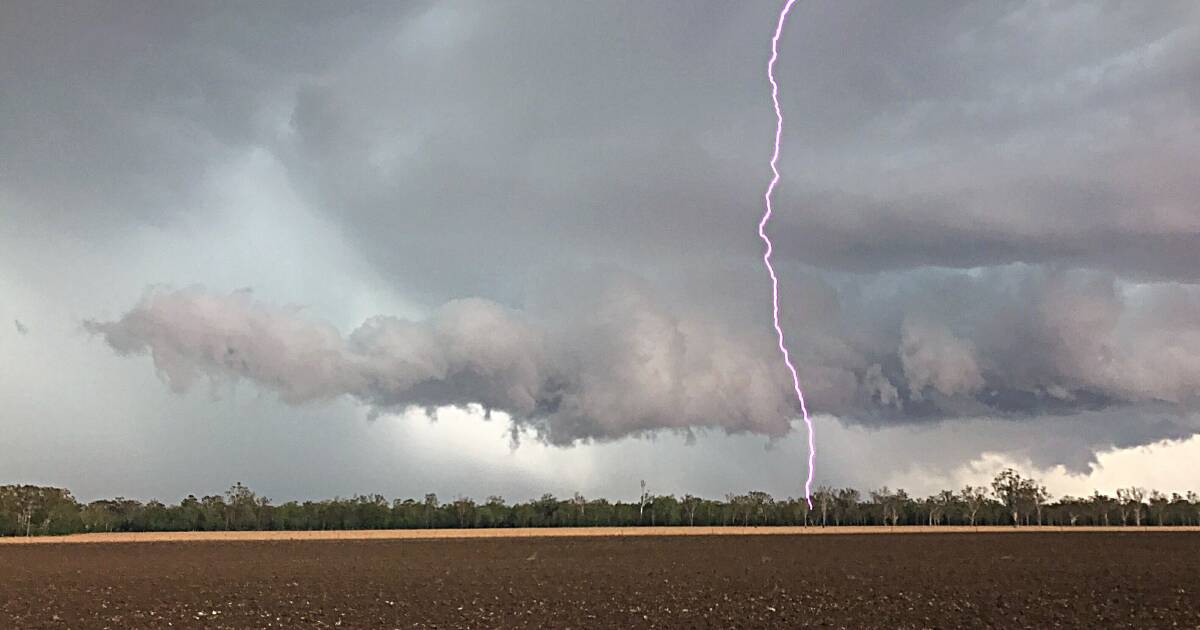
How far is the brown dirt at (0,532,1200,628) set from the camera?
35.8 meters

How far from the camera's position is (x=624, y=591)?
46.1 meters

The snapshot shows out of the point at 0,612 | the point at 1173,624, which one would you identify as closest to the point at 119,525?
the point at 0,612

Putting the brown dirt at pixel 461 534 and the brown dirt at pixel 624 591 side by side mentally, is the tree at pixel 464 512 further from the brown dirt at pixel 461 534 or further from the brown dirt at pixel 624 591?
the brown dirt at pixel 624 591

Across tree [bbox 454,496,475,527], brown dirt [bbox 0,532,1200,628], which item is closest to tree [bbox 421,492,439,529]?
tree [bbox 454,496,475,527]

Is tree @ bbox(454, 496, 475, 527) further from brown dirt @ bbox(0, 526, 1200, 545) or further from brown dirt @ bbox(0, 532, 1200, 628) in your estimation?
brown dirt @ bbox(0, 532, 1200, 628)

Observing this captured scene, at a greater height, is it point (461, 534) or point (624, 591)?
point (624, 591)

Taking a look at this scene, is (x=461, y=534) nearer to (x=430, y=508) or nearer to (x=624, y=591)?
(x=430, y=508)

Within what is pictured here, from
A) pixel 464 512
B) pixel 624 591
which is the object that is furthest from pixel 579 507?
pixel 624 591

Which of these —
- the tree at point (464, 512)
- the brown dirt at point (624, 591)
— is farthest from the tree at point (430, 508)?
the brown dirt at point (624, 591)

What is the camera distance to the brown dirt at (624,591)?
1411 inches

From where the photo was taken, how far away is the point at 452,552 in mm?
86938

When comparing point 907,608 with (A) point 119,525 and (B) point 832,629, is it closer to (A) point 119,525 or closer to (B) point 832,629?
(B) point 832,629

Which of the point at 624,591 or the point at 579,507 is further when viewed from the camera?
the point at 579,507

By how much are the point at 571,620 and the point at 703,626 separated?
4.59 metres
